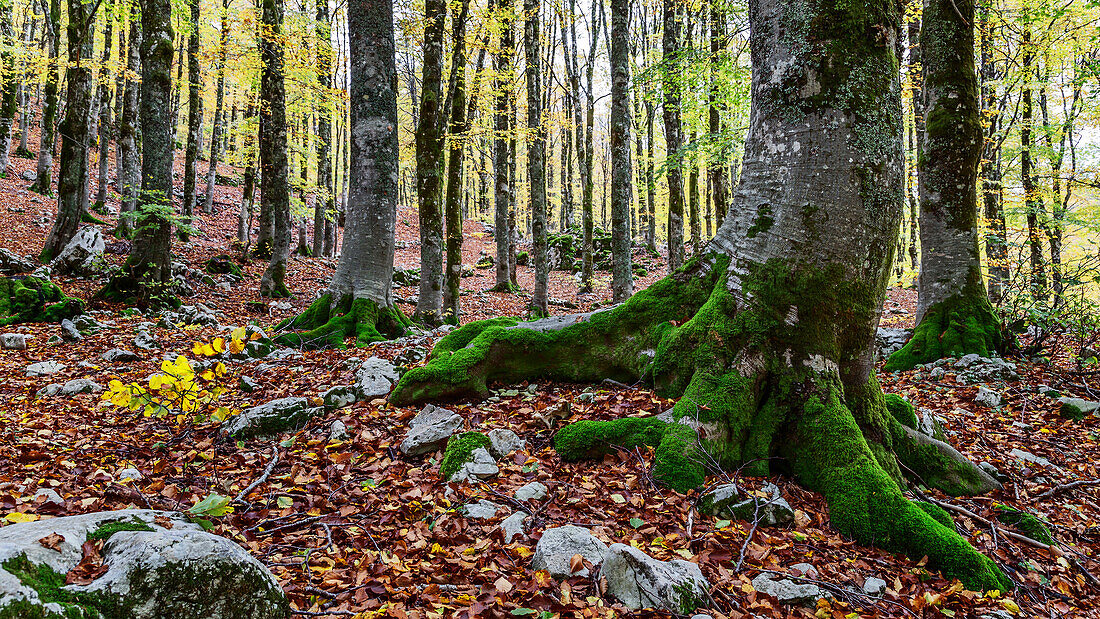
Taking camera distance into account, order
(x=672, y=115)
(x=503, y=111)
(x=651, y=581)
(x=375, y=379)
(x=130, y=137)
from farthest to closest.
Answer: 1. (x=672, y=115)
2. (x=503, y=111)
3. (x=130, y=137)
4. (x=375, y=379)
5. (x=651, y=581)

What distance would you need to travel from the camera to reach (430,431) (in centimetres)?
405

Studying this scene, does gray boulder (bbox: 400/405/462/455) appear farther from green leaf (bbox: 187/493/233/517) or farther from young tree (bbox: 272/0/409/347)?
young tree (bbox: 272/0/409/347)

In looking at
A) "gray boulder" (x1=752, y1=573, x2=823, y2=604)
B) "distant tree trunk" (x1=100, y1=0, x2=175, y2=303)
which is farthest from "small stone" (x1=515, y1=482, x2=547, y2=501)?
"distant tree trunk" (x1=100, y1=0, x2=175, y2=303)

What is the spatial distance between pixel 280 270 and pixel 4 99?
51.9ft

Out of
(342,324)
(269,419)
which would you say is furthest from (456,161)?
(269,419)

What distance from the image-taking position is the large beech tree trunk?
144 inches

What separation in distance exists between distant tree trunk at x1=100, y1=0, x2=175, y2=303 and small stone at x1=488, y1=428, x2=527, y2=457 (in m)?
9.04

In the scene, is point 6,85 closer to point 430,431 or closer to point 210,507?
point 430,431

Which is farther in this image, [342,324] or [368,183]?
[368,183]

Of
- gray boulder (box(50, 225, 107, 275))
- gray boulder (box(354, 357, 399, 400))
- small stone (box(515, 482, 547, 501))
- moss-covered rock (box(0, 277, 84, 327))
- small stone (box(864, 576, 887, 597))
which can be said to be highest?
gray boulder (box(50, 225, 107, 275))

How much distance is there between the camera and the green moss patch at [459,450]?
3.64 meters

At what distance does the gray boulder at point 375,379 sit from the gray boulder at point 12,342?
5.13 metres

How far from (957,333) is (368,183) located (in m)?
8.69

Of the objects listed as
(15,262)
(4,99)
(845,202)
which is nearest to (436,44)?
(845,202)
